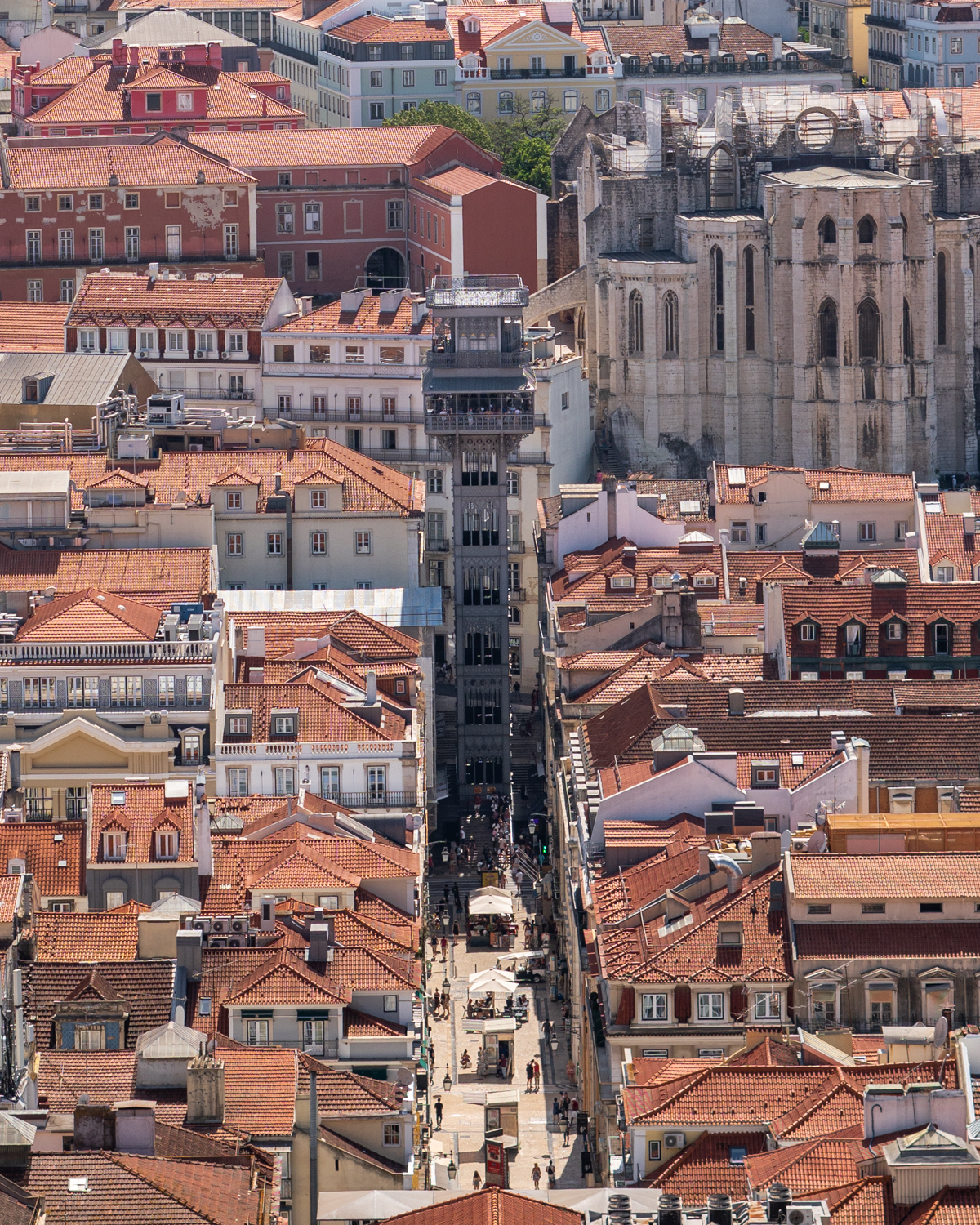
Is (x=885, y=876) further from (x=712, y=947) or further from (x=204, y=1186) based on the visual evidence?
(x=204, y=1186)

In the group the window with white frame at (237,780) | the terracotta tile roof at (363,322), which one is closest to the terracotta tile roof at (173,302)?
the terracotta tile roof at (363,322)

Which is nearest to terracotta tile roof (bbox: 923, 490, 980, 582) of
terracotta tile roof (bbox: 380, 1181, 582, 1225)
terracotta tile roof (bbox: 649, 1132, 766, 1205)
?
terracotta tile roof (bbox: 649, 1132, 766, 1205)

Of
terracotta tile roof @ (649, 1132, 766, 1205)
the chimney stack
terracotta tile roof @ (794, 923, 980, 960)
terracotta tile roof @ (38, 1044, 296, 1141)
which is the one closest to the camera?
terracotta tile roof @ (649, 1132, 766, 1205)

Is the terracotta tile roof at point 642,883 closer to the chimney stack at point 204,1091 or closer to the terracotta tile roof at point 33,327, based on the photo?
the chimney stack at point 204,1091

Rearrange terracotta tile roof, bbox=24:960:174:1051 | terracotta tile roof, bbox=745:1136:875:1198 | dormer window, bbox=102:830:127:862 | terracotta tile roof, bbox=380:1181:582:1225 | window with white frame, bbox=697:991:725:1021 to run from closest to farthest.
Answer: terracotta tile roof, bbox=380:1181:582:1225 → terracotta tile roof, bbox=745:1136:875:1198 → terracotta tile roof, bbox=24:960:174:1051 → window with white frame, bbox=697:991:725:1021 → dormer window, bbox=102:830:127:862

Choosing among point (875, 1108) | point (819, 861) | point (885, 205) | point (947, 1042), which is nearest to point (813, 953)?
point (819, 861)

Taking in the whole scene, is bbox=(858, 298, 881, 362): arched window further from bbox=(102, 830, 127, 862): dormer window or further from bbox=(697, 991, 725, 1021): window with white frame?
bbox=(697, 991, 725, 1021): window with white frame
